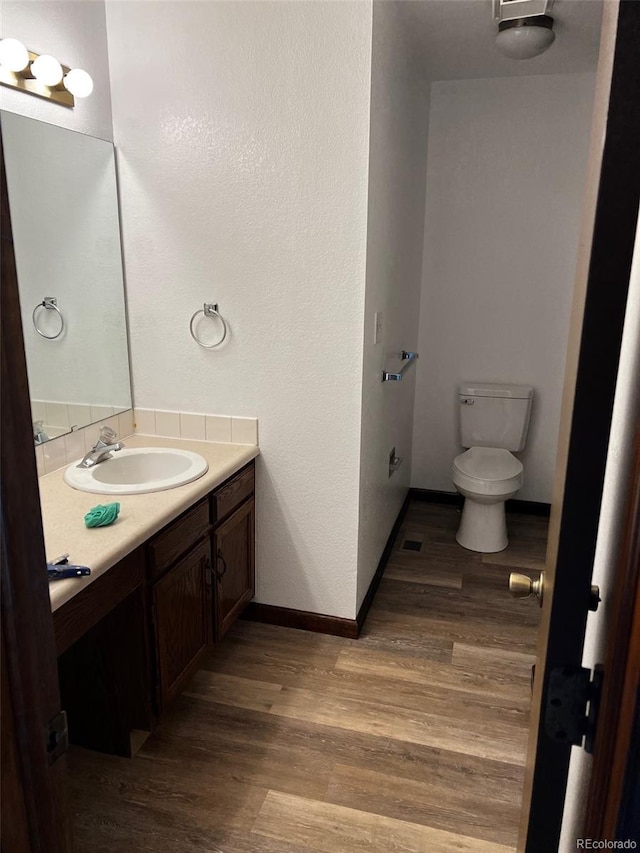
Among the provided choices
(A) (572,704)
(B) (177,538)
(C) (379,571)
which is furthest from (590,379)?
(C) (379,571)

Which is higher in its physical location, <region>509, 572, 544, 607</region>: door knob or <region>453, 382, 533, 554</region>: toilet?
<region>509, 572, 544, 607</region>: door knob

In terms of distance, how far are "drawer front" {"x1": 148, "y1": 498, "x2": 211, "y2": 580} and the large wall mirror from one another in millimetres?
564

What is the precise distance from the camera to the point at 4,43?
66.1 inches

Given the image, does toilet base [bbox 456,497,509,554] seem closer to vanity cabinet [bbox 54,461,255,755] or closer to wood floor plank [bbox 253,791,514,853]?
vanity cabinet [bbox 54,461,255,755]

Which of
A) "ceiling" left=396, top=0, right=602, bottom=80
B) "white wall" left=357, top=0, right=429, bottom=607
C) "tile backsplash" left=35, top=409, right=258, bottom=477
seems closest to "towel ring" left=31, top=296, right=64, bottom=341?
"tile backsplash" left=35, top=409, right=258, bottom=477

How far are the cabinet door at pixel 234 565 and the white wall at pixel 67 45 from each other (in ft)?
4.81

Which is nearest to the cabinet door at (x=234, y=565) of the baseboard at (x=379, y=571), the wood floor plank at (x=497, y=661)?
the baseboard at (x=379, y=571)

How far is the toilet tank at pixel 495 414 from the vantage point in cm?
347

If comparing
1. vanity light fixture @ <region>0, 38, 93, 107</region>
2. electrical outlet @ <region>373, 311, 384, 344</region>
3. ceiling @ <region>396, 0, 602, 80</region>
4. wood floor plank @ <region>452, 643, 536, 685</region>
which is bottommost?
wood floor plank @ <region>452, 643, 536, 685</region>

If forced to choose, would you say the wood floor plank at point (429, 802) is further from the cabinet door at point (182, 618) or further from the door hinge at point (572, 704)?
the door hinge at point (572, 704)

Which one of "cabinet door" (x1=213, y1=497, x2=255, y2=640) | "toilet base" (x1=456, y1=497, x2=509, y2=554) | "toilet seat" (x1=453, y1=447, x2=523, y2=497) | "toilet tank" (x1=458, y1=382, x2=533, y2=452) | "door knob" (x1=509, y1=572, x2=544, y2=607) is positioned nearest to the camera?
"door knob" (x1=509, y1=572, x2=544, y2=607)

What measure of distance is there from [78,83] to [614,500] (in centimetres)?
205

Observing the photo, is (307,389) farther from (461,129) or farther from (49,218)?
(461,129)

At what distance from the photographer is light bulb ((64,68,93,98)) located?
1.92 m
